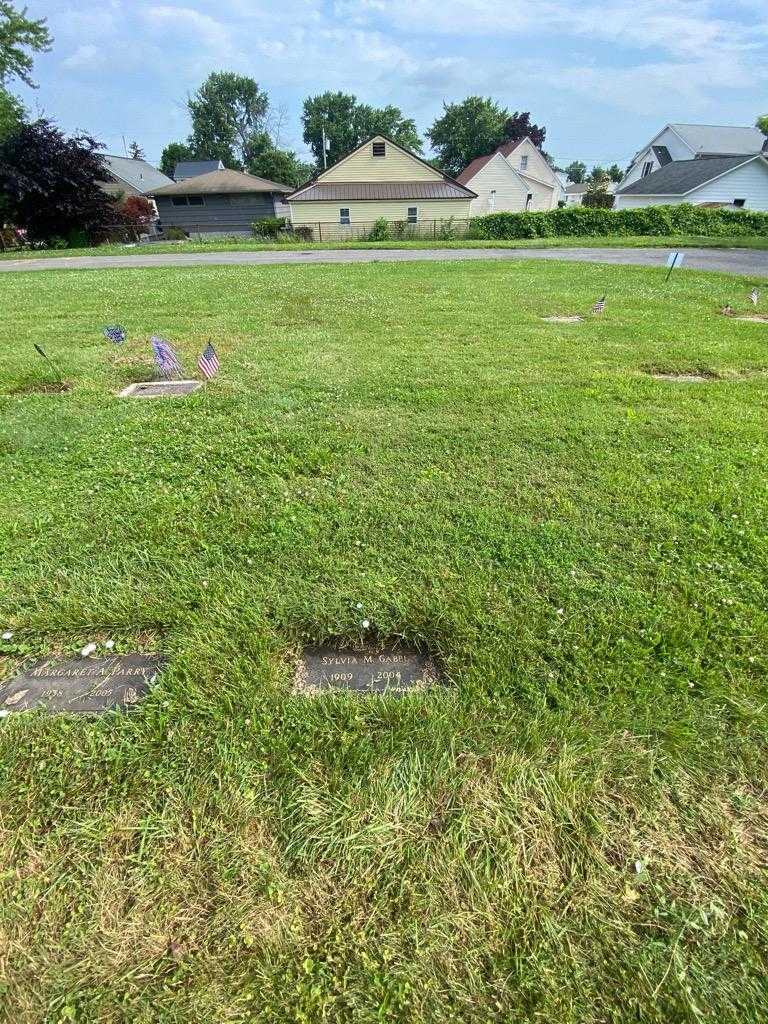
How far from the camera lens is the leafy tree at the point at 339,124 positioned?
189ft

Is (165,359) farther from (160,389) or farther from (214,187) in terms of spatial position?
(214,187)

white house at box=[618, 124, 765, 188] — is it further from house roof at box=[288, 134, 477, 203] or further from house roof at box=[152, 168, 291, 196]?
house roof at box=[152, 168, 291, 196]

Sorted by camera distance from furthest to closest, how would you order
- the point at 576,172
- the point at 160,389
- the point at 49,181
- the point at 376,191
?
the point at 576,172
the point at 376,191
the point at 49,181
the point at 160,389

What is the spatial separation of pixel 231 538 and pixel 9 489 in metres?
1.70

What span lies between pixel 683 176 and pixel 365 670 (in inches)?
1688

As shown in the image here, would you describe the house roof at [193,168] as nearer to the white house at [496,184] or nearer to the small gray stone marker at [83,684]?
the white house at [496,184]

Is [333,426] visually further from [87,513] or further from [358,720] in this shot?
[358,720]

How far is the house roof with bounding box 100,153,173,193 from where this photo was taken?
144 ft

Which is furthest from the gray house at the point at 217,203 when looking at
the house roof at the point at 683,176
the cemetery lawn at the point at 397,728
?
the cemetery lawn at the point at 397,728

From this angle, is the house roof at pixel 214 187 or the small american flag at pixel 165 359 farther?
the house roof at pixel 214 187

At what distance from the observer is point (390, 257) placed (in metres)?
17.4

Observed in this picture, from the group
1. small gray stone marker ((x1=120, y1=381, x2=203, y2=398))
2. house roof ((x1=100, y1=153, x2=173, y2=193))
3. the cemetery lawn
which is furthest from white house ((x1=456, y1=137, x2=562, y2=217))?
the cemetery lawn

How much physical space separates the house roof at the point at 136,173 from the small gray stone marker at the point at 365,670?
54.7m

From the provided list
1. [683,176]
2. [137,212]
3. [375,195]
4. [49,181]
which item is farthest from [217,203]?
[683,176]
